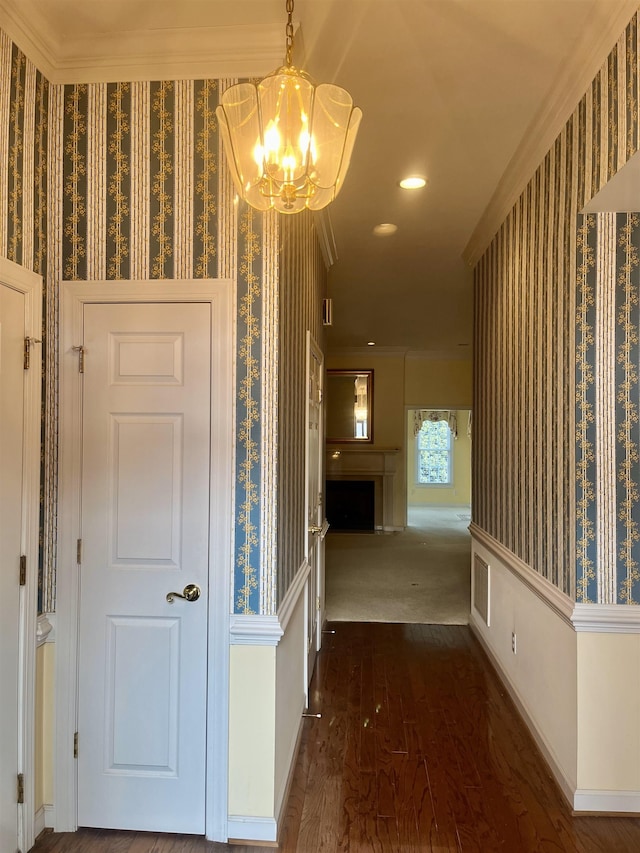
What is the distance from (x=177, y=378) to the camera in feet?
6.36

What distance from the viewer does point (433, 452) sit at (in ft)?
41.4

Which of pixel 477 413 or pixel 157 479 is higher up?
pixel 477 413

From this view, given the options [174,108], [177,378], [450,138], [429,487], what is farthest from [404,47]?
[429,487]

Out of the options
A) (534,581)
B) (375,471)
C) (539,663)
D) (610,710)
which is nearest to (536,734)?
(539,663)

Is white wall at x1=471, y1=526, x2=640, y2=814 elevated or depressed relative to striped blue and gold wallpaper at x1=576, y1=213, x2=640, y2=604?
depressed

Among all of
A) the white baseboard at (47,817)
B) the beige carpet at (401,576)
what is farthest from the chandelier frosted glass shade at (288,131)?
the beige carpet at (401,576)

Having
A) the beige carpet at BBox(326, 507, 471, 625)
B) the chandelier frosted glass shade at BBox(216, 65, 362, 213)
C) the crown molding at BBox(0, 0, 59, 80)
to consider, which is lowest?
the beige carpet at BBox(326, 507, 471, 625)

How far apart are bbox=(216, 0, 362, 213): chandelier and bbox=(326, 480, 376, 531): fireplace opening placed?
7.53 m

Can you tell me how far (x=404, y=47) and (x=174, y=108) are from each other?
0.89m

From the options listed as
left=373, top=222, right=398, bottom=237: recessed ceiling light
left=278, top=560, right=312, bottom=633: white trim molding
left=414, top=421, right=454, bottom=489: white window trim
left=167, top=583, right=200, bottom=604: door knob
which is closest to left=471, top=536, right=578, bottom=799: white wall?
left=278, top=560, right=312, bottom=633: white trim molding

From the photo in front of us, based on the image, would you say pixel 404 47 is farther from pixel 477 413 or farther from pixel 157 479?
pixel 477 413

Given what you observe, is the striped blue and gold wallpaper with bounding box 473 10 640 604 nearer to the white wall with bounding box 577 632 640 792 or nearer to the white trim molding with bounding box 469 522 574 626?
the white trim molding with bounding box 469 522 574 626

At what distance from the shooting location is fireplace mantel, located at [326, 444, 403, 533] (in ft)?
28.2

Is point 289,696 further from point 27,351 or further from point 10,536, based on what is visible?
point 27,351
